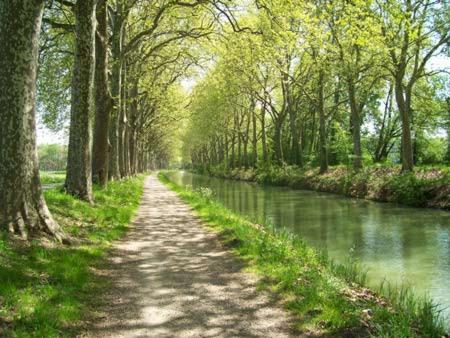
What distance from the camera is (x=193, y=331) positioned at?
18.8 ft

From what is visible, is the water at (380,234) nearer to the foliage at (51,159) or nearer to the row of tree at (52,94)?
the row of tree at (52,94)

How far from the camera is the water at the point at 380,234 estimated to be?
1002 centimetres

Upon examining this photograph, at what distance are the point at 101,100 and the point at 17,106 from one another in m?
10.4

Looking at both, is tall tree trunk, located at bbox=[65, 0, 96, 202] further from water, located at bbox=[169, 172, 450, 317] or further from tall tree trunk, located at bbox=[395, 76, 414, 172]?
tall tree trunk, located at bbox=[395, 76, 414, 172]

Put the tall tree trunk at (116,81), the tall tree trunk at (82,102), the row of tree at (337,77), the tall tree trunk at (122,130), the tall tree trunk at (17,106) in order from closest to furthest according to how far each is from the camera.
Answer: the tall tree trunk at (17,106)
the tall tree trunk at (82,102)
the row of tree at (337,77)
the tall tree trunk at (116,81)
the tall tree trunk at (122,130)

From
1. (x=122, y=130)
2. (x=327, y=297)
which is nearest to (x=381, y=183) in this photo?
(x=122, y=130)

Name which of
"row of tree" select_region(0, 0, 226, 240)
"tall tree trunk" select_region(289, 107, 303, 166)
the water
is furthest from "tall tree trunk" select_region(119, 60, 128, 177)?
"tall tree trunk" select_region(289, 107, 303, 166)

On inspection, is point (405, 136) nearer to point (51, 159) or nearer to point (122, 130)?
point (122, 130)

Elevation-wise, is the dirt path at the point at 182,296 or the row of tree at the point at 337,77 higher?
the row of tree at the point at 337,77

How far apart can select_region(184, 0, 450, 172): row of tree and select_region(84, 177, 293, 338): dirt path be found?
6.56 meters

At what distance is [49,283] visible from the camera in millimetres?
6859

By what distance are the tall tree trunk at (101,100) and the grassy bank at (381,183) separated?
1452cm

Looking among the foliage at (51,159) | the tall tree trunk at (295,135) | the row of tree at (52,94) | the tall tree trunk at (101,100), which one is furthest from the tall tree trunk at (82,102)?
the foliage at (51,159)

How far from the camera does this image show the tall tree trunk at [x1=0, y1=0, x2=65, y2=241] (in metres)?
7.91
